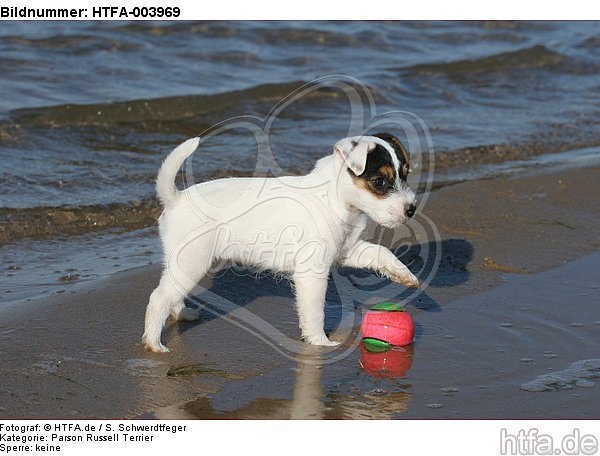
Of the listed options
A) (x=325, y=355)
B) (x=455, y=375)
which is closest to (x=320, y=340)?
(x=325, y=355)

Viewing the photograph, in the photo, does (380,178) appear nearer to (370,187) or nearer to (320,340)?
(370,187)

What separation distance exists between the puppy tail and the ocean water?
1.63 m

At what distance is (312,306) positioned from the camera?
19.4 ft

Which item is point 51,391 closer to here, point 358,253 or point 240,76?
point 358,253

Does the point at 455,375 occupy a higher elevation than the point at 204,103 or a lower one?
lower

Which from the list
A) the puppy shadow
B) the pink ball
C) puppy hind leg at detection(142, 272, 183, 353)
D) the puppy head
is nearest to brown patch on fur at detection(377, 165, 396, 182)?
the puppy head

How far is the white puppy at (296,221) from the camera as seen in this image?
5793 mm

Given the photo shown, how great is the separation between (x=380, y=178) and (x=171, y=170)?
1.37 m

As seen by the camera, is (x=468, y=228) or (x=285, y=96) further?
(x=285, y=96)

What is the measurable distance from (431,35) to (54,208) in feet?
46.2

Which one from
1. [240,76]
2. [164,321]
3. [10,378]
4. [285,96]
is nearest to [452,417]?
[164,321]

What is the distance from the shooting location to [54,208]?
8977mm

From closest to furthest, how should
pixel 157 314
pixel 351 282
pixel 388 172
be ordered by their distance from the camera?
pixel 388 172
pixel 157 314
pixel 351 282

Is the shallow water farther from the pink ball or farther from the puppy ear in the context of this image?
the puppy ear
